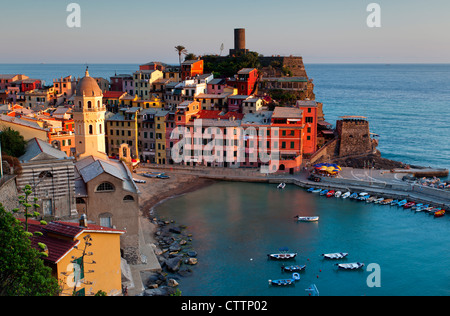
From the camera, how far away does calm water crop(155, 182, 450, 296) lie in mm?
24750

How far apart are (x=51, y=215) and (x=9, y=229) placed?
11.0 m

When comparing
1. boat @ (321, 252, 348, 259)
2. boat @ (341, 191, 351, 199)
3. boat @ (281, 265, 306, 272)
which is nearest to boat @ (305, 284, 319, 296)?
boat @ (281, 265, 306, 272)

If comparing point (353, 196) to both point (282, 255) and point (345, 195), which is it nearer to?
point (345, 195)

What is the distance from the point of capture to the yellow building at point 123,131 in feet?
163

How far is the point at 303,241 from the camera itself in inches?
1207

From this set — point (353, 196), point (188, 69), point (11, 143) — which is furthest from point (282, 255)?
point (188, 69)

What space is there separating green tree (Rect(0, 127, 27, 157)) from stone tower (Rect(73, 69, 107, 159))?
18.7 ft

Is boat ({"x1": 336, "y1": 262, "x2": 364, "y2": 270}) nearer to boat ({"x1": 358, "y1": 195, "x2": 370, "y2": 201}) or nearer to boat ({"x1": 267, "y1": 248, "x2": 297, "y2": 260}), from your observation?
boat ({"x1": 267, "y1": 248, "x2": 297, "y2": 260})

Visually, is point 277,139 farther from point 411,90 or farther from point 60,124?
point 411,90

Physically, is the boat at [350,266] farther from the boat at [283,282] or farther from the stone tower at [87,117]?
the stone tower at [87,117]

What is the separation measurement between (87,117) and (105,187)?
372 inches

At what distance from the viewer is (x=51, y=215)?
22484mm

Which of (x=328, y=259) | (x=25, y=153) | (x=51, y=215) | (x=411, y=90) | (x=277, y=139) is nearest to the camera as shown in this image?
(x=51, y=215)

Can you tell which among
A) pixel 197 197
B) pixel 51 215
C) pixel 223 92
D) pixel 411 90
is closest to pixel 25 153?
pixel 51 215
